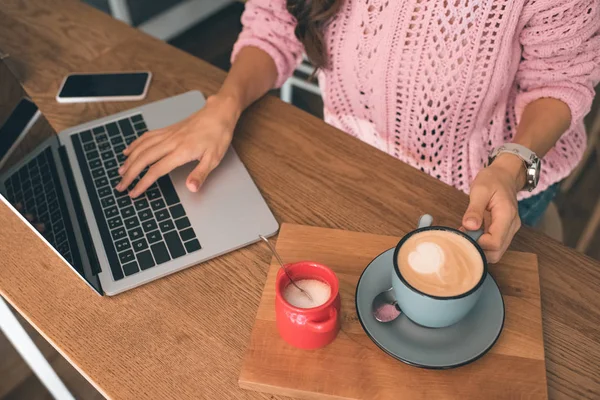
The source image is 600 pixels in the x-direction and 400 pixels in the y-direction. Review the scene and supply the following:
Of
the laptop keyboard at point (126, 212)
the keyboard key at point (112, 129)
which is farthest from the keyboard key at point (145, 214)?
the keyboard key at point (112, 129)

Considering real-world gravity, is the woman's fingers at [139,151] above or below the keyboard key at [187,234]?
above

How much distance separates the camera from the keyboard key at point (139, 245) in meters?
0.74

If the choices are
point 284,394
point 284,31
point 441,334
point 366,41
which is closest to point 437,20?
point 366,41

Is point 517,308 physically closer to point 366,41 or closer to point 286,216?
point 286,216

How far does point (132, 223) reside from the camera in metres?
0.77

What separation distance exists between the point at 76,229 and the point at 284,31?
1.76ft

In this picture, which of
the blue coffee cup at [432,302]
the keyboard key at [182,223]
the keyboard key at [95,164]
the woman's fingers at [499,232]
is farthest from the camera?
the keyboard key at [95,164]

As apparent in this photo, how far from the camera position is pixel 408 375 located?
23.5 inches

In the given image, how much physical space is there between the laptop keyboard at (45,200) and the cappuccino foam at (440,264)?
1.46ft

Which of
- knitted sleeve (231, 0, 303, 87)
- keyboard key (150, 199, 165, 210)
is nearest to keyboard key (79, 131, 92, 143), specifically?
keyboard key (150, 199, 165, 210)

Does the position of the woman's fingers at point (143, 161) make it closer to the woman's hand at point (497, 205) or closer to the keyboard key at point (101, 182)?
the keyboard key at point (101, 182)

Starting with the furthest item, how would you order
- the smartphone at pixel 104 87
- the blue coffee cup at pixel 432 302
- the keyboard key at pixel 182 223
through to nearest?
the smartphone at pixel 104 87 < the keyboard key at pixel 182 223 < the blue coffee cup at pixel 432 302

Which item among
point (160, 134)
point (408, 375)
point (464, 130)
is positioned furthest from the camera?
point (464, 130)

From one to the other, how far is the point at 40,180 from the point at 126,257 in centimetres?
19
